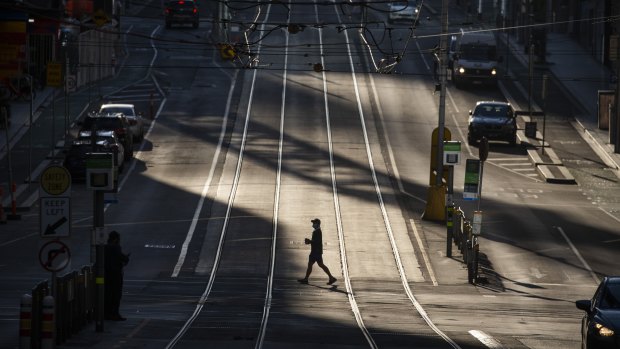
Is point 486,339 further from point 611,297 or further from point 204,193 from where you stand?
point 204,193

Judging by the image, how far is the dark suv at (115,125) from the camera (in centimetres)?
4884

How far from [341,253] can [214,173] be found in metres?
12.8

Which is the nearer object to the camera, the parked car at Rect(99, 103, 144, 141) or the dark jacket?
the dark jacket

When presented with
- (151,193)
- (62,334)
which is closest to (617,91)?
(151,193)

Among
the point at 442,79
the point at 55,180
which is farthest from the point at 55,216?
the point at 442,79

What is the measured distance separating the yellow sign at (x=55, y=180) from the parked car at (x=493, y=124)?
115 ft

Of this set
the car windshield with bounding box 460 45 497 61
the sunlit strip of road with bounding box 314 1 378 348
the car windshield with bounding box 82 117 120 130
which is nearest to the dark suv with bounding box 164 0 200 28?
the sunlit strip of road with bounding box 314 1 378 348

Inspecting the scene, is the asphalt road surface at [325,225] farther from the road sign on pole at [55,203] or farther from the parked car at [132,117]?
the road sign on pole at [55,203]

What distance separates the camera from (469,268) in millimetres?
32062

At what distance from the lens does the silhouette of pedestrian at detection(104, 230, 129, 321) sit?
23406mm

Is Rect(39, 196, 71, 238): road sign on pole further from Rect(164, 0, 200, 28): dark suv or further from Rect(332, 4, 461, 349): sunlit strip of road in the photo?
Rect(164, 0, 200, 28): dark suv

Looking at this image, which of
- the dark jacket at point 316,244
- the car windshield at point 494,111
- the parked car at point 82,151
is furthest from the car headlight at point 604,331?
the car windshield at point 494,111

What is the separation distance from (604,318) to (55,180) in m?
8.43

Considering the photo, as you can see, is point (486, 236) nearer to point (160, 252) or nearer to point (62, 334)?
point (160, 252)
